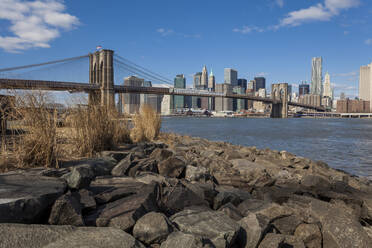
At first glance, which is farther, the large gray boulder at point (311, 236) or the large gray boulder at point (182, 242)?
the large gray boulder at point (311, 236)

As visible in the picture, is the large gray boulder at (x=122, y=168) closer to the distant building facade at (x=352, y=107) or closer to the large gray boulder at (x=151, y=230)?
the large gray boulder at (x=151, y=230)

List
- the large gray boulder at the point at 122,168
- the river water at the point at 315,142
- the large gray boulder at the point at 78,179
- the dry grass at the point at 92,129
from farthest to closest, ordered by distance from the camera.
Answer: the river water at the point at 315,142 → the dry grass at the point at 92,129 → the large gray boulder at the point at 122,168 → the large gray boulder at the point at 78,179

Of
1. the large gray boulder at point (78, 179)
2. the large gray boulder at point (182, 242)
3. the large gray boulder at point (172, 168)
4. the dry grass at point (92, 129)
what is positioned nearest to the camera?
the large gray boulder at point (182, 242)

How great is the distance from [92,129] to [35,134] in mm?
1367

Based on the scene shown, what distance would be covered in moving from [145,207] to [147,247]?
39 centimetres

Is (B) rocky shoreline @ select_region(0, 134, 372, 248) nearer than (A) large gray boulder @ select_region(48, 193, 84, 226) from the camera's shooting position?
Yes

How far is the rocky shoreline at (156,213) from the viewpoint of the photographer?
1.71 metres

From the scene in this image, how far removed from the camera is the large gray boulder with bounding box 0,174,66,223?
177 centimetres

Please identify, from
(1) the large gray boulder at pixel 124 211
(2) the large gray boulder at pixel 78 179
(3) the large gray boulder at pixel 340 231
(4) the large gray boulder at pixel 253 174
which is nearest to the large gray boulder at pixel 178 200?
(1) the large gray boulder at pixel 124 211

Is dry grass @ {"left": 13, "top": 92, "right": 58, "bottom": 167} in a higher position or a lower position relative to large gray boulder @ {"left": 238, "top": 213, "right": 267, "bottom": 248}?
→ higher

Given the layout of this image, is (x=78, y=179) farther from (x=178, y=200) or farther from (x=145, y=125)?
(x=145, y=125)

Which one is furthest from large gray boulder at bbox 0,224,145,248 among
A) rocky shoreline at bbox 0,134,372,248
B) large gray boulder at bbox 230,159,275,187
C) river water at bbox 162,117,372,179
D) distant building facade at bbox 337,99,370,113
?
distant building facade at bbox 337,99,370,113

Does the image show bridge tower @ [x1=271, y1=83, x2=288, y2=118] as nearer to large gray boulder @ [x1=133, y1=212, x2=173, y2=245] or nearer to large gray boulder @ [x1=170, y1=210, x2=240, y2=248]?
large gray boulder @ [x1=170, y1=210, x2=240, y2=248]

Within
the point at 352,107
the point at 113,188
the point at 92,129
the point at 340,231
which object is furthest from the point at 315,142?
the point at 352,107
